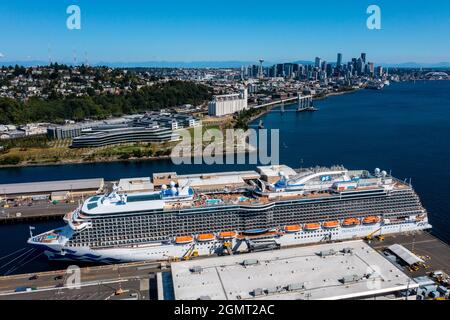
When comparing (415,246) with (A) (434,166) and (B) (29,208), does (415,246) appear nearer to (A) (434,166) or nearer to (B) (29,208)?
(A) (434,166)

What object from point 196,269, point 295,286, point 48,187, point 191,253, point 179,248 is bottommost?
point 191,253

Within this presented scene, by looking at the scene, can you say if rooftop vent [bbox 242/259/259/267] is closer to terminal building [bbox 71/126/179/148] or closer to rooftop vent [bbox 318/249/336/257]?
rooftop vent [bbox 318/249/336/257]

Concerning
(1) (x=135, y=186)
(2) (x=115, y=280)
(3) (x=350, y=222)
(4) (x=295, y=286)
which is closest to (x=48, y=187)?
(1) (x=135, y=186)

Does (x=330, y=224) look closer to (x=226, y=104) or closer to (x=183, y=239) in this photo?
(x=183, y=239)

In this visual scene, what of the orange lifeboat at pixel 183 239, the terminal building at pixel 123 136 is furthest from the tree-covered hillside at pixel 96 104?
the orange lifeboat at pixel 183 239

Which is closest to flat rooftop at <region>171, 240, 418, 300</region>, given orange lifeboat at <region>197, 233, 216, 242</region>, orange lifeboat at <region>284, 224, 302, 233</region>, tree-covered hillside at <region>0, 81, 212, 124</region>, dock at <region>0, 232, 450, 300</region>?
dock at <region>0, 232, 450, 300</region>

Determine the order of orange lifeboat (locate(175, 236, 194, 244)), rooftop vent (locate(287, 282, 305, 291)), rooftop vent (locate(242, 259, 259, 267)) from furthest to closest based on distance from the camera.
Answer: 1. orange lifeboat (locate(175, 236, 194, 244))
2. rooftop vent (locate(242, 259, 259, 267))
3. rooftop vent (locate(287, 282, 305, 291))

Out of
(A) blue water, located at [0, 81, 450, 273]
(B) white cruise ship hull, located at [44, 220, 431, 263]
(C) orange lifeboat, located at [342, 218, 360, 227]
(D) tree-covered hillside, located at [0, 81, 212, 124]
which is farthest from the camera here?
(D) tree-covered hillside, located at [0, 81, 212, 124]

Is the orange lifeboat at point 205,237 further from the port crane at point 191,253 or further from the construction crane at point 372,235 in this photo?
the construction crane at point 372,235

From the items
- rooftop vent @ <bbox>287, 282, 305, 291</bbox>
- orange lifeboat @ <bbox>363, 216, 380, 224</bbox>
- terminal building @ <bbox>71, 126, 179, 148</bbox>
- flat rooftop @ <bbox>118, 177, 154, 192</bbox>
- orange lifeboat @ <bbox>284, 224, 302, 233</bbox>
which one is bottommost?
rooftop vent @ <bbox>287, 282, 305, 291</bbox>
